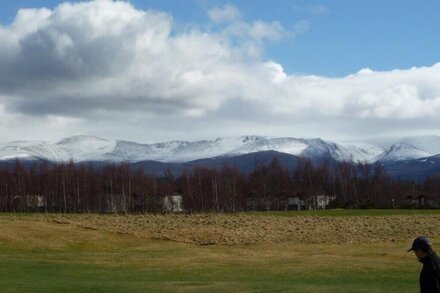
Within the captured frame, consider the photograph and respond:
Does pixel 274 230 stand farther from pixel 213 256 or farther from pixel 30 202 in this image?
pixel 30 202

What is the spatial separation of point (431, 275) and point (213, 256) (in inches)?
1429

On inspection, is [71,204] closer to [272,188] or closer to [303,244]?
[272,188]

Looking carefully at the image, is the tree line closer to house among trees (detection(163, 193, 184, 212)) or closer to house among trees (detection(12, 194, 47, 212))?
house among trees (detection(12, 194, 47, 212))

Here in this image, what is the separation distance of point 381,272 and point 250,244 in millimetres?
26029

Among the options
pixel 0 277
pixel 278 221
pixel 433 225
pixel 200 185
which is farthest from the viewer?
pixel 200 185

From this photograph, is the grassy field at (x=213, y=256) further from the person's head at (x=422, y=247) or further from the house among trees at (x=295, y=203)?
the house among trees at (x=295, y=203)

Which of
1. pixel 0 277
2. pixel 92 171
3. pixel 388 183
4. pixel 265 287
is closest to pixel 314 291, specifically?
pixel 265 287

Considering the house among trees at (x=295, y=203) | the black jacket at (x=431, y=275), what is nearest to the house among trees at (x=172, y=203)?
the house among trees at (x=295, y=203)

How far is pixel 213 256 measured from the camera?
48062 millimetres

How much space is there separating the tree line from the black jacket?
449 ft

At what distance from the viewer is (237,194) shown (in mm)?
171000

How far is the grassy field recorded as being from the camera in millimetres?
30105

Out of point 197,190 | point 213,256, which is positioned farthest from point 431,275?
point 197,190

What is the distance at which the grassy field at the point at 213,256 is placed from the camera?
30105 millimetres
